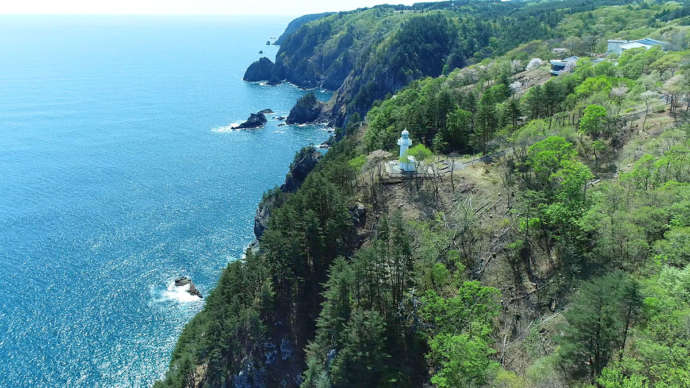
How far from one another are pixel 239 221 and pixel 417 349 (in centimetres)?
7628

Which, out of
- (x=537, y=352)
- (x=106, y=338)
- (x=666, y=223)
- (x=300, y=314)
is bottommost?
(x=106, y=338)

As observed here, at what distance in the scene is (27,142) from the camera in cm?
16475

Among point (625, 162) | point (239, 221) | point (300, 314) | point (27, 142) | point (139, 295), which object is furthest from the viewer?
point (27, 142)

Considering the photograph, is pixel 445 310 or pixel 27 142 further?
pixel 27 142

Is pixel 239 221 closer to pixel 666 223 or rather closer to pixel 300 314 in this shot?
pixel 300 314

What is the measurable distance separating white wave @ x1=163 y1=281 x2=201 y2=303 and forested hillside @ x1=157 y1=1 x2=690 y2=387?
19.2 m

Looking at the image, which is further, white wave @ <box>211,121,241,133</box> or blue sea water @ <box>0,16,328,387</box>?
white wave @ <box>211,121,241,133</box>

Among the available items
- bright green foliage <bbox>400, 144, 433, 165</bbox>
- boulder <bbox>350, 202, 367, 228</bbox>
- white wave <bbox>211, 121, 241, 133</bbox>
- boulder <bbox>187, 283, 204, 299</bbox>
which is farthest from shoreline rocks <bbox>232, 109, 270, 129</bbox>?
boulder <bbox>350, 202, 367, 228</bbox>

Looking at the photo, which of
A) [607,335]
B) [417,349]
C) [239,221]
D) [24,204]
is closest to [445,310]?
[417,349]

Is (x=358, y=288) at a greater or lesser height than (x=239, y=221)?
greater

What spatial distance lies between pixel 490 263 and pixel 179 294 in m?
63.7

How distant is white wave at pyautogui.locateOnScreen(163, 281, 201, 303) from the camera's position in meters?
85.4

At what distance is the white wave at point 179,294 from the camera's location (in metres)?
85.4

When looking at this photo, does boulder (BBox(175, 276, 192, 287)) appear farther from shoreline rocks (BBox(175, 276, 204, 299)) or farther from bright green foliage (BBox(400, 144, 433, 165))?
bright green foliage (BBox(400, 144, 433, 165))
